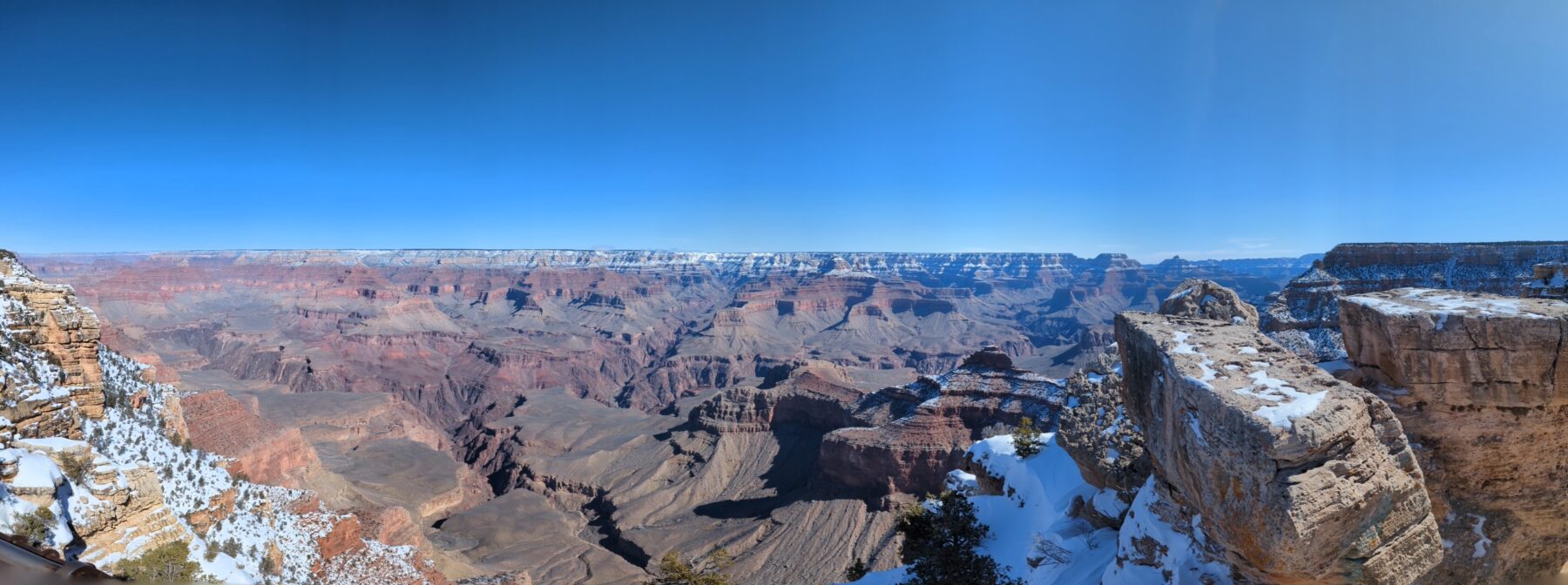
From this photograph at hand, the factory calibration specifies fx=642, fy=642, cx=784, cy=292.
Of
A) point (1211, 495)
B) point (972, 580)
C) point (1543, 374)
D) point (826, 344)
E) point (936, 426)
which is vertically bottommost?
point (826, 344)

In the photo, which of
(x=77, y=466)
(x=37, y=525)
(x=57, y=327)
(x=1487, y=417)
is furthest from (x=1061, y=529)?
(x=57, y=327)

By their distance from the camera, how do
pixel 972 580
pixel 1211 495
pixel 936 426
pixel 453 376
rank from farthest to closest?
pixel 453 376, pixel 936 426, pixel 972 580, pixel 1211 495

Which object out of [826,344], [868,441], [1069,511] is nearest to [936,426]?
[868,441]

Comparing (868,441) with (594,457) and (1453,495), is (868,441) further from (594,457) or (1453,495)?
(1453,495)

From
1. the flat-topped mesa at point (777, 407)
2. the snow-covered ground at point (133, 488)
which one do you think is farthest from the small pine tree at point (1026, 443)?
the flat-topped mesa at point (777, 407)

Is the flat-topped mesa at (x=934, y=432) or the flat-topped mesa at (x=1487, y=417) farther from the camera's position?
the flat-topped mesa at (x=934, y=432)

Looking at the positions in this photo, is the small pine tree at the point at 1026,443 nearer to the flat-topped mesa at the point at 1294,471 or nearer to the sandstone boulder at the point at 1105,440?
the sandstone boulder at the point at 1105,440

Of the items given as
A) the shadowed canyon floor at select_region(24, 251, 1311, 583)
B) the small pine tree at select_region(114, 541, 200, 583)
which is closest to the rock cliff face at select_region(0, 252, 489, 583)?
the small pine tree at select_region(114, 541, 200, 583)

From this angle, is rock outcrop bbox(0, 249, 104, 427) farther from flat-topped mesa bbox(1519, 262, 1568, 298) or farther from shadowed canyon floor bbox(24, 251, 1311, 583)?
flat-topped mesa bbox(1519, 262, 1568, 298)
